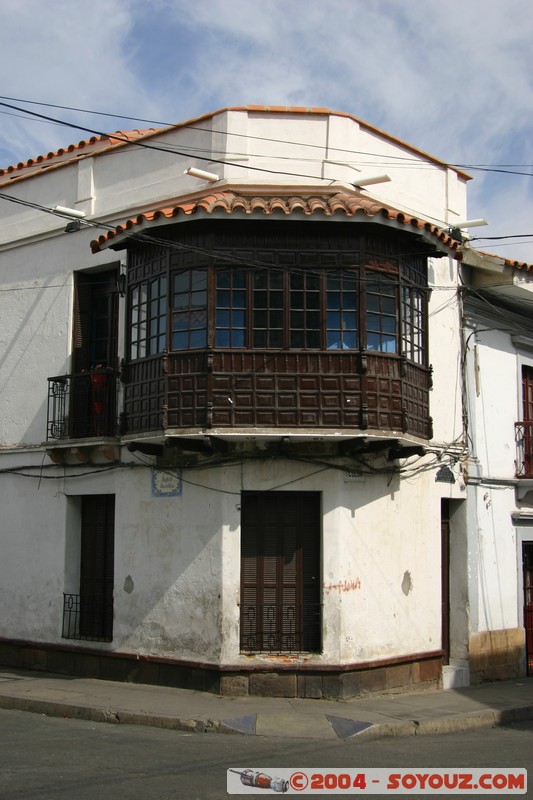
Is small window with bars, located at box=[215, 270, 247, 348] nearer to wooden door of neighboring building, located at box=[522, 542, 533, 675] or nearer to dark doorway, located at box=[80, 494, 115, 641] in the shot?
dark doorway, located at box=[80, 494, 115, 641]

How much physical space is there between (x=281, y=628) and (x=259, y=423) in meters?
2.72

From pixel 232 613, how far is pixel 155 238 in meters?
5.05

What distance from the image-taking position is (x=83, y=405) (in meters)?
14.3

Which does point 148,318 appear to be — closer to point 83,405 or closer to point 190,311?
point 190,311

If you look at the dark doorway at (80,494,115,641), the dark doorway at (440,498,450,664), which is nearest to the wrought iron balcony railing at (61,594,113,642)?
the dark doorway at (80,494,115,641)

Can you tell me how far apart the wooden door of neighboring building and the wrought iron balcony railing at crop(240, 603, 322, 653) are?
4.82 metres

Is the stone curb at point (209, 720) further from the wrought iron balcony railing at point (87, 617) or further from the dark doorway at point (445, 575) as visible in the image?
the wrought iron balcony railing at point (87, 617)

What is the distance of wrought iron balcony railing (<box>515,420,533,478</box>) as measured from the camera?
51.8 ft

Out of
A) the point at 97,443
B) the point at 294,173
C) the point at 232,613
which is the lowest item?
the point at 232,613

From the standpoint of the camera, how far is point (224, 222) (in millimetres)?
12391

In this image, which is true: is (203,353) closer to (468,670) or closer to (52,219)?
(52,219)

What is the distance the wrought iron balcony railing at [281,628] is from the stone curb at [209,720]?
192 cm

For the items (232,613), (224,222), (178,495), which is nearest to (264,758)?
(232,613)

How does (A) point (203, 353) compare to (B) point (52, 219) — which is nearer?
(A) point (203, 353)
